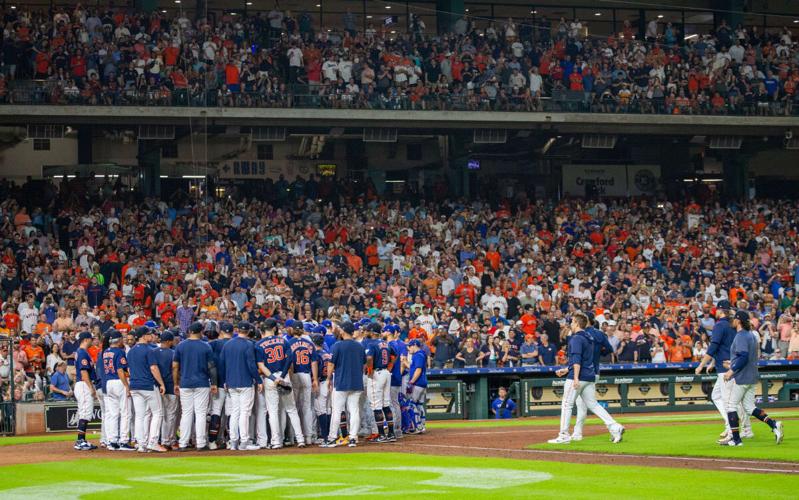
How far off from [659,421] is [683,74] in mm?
18810

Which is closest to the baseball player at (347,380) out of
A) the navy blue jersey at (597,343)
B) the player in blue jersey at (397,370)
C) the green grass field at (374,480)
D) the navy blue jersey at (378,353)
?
the navy blue jersey at (378,353)

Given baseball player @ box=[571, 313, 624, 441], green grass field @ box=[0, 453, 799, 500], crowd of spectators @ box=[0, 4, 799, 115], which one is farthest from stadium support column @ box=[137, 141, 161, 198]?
baseball player @ box=[571, 313, 624, 441]

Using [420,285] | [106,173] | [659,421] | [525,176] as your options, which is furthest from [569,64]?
[659,421]

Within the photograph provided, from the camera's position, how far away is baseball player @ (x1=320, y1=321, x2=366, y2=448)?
17.0 m

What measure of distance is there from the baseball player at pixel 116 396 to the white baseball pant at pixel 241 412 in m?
1.73

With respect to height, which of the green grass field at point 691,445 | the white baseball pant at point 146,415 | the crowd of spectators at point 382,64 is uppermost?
the crowd of spectators at point 382,64

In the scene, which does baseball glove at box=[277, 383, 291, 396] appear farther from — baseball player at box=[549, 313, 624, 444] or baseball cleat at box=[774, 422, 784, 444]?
baseball cleat at box=[774, 422, 784, 444]

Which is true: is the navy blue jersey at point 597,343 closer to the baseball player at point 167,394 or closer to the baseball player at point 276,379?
the baseball player at point 276,379

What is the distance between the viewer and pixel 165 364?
57.4ft

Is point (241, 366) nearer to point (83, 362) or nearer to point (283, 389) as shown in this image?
point (283, 389)

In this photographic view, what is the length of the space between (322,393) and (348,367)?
40.7 inches

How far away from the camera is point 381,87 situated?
35.5 metres

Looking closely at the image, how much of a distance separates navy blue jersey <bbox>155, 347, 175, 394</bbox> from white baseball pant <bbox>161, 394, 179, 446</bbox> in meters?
0.32

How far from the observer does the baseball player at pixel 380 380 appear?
1752 cm
